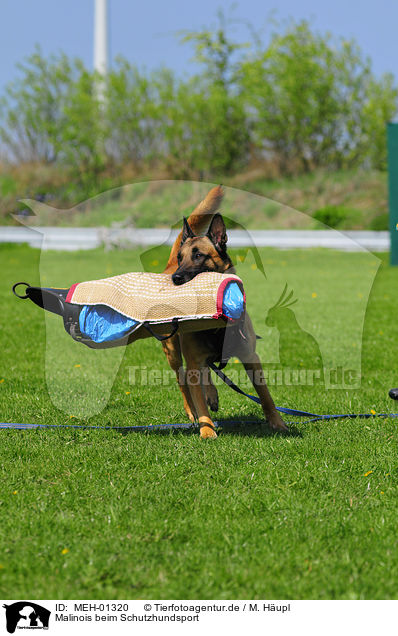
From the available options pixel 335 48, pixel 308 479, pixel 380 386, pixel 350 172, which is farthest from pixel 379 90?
pixel 308 479

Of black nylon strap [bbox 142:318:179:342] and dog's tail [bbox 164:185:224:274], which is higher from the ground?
dog's tail [bbox 164:185:224:274]

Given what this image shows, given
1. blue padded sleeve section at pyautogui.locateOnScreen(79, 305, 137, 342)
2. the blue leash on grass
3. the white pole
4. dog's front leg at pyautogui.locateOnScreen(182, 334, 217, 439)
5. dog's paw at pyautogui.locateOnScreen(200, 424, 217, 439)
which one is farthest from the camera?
the white pole

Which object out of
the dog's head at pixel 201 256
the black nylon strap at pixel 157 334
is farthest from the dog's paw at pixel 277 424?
the dog's head at pixel 201 256

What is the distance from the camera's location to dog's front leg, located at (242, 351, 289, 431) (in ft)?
15.4

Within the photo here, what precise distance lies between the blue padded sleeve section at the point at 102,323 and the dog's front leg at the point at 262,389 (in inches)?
34.2

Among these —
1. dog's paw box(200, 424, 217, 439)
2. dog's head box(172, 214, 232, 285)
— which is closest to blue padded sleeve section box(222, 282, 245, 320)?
dog's head box(172, 214, 232, 285)

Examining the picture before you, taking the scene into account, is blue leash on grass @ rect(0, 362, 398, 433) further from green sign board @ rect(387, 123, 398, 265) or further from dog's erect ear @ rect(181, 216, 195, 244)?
green sign board @ rect(387, 123, 398, 265)

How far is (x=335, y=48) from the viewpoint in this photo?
38625 millimetres

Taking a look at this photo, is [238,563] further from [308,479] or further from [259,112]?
[259,112]

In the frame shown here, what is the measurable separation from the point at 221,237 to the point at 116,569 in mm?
2208

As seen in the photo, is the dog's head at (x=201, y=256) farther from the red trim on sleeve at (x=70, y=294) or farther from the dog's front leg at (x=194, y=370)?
the red trim on sleeve at (x=70, y=294)

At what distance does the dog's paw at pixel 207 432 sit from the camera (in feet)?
15.6
